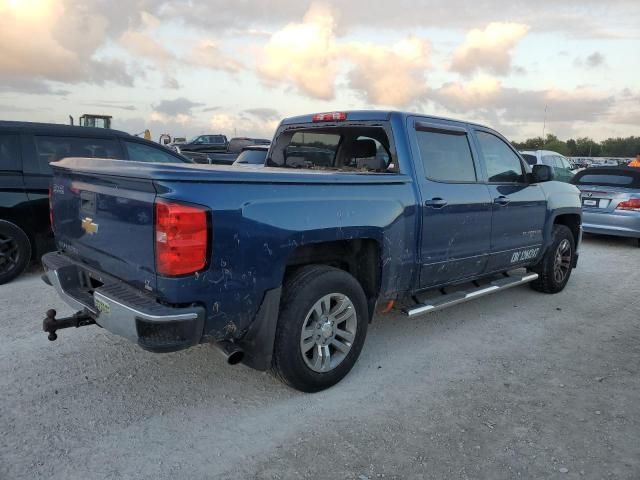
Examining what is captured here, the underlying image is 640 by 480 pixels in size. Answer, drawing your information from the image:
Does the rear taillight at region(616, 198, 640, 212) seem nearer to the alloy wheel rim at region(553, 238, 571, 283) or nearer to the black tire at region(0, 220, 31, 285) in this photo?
the alloy wheel rim at region(553, 238, 571, 283)

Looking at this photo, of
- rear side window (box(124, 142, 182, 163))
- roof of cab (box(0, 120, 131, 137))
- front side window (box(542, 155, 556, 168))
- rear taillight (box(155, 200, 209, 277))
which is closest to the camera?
rear taillight (box(155, 200, 209, 277))

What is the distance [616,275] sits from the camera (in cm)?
Result: 750

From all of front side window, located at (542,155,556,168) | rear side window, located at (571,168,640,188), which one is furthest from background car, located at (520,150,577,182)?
rear side window, located at (571,168,640,188)

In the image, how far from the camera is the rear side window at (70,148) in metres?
6.18

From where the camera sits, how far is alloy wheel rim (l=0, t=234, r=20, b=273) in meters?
5.82

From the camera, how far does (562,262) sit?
6.40 m

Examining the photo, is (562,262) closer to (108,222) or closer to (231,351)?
(231,351)

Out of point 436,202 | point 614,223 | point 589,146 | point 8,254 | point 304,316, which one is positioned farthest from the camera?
point 589,146

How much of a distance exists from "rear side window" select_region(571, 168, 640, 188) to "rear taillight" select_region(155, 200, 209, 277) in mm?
9551

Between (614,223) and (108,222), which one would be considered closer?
(108,222)

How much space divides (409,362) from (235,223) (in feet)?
6.70

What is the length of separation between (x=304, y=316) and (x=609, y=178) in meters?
9.06

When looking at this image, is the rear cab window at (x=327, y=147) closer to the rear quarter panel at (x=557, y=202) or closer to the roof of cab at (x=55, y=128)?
the rear quarter panel at (x=557, y=202)

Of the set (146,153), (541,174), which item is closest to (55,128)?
(146,153)
